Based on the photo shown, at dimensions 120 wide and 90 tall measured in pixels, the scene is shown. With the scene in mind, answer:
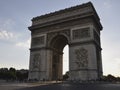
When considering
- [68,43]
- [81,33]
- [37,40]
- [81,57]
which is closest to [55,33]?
[68,43]

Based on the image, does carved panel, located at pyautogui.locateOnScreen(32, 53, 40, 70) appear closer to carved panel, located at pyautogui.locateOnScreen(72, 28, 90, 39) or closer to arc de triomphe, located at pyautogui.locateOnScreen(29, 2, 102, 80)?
arc de triomphe, located at pyautogui.locateOnScreen(29, 2, 102, 80)

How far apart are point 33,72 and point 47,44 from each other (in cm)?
618

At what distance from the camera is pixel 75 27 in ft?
101

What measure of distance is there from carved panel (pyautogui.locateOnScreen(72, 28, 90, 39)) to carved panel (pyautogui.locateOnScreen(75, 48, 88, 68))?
2352 mm

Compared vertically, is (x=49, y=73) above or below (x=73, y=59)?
below

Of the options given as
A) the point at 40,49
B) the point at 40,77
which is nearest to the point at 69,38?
the point at 40,49

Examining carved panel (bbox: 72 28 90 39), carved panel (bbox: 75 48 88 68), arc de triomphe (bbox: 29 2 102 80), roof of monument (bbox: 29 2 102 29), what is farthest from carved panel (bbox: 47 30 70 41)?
carved panel (bbox: 75 48 88 68)

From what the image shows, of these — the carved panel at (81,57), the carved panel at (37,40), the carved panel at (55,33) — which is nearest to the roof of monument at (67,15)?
the carved panel at (55,33)

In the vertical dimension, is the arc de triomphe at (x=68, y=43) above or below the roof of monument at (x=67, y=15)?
below

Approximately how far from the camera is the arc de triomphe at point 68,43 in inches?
1114

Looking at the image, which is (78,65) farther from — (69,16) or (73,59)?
(69,16)

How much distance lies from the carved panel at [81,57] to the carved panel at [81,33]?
7.72ft

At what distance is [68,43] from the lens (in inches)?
1224

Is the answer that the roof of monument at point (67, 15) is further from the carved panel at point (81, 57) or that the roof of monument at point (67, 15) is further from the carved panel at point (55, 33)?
the carved panel at point (81, 57)
